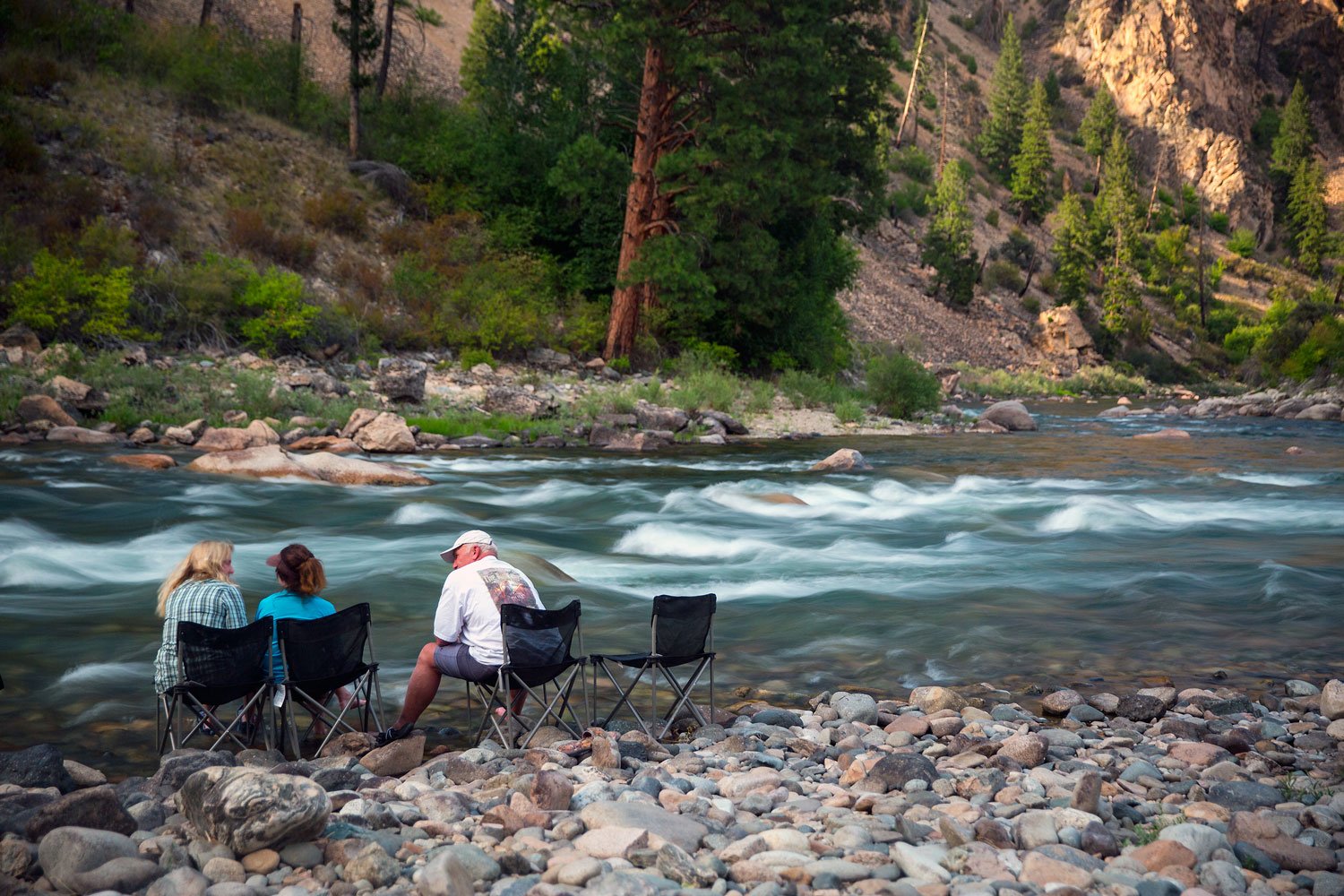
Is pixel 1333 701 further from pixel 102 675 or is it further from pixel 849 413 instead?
pixel 849 413

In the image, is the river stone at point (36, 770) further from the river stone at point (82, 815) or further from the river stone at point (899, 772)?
the river stone at point (899, 772)

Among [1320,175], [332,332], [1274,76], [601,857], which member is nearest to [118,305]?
[332,332]

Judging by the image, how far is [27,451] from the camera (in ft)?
52.1

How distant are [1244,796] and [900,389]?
2370 centimetres

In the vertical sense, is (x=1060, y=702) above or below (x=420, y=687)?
below

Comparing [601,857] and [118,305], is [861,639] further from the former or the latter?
[118,305]

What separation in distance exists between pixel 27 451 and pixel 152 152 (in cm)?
1241

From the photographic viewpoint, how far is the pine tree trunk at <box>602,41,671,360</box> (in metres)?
26.5

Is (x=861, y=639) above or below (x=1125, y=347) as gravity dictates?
below

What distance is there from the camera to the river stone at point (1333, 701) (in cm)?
665

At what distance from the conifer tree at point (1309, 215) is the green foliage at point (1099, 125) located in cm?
1810

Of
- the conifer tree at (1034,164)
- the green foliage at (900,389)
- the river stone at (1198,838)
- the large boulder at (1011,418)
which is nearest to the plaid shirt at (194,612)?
the river stone at (1198,838)

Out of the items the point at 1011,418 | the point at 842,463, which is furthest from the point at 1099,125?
the point at 842,463

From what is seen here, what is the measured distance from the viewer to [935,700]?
7.04 m
